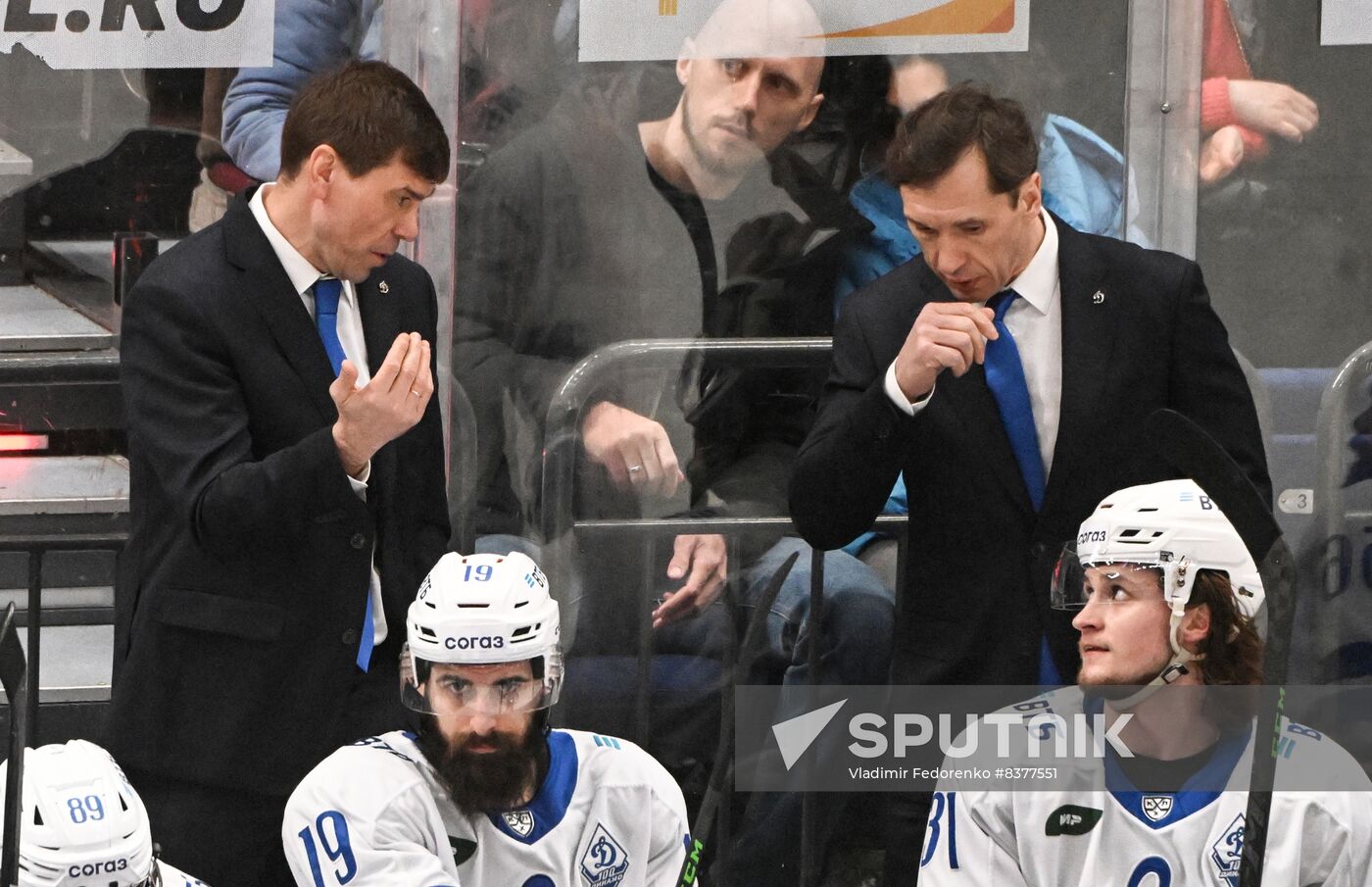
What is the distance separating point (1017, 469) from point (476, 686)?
1.07m

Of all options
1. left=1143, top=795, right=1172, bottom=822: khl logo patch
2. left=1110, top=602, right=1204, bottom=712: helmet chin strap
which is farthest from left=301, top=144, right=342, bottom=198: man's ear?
left=1143, top=795, right=1172, bottom=822: khl logo patch

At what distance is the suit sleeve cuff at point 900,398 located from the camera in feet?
12.5

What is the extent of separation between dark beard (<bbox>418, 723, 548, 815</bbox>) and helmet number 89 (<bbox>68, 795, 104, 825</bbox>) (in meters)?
0.61

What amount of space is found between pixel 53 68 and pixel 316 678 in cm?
188

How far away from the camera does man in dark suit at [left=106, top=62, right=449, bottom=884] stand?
12.5 feet

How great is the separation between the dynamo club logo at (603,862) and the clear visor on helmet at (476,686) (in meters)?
0.26

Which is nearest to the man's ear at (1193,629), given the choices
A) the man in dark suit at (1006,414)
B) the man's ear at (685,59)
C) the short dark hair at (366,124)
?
the man in dark suit at (1006,414)

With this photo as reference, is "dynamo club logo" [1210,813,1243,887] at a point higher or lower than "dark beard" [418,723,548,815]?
Result: lower

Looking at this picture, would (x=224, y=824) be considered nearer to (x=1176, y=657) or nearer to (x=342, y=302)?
(x=342, y=302)

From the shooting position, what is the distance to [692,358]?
16.0 ft

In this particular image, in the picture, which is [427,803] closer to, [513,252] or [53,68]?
[513,252]

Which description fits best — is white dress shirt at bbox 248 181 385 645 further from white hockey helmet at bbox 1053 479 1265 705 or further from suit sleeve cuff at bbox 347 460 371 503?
white hockey helmet at bbox 1053 479 1265 705

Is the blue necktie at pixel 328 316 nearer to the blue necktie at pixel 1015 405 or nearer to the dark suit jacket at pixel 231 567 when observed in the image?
the dark suit jacket at pixel 231 567

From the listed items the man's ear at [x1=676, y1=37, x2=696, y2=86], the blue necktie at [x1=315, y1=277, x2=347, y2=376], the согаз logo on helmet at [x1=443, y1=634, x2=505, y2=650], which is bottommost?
the согаз logo on helmet at [x1=443, y1=634, x2=505, y2=650]
